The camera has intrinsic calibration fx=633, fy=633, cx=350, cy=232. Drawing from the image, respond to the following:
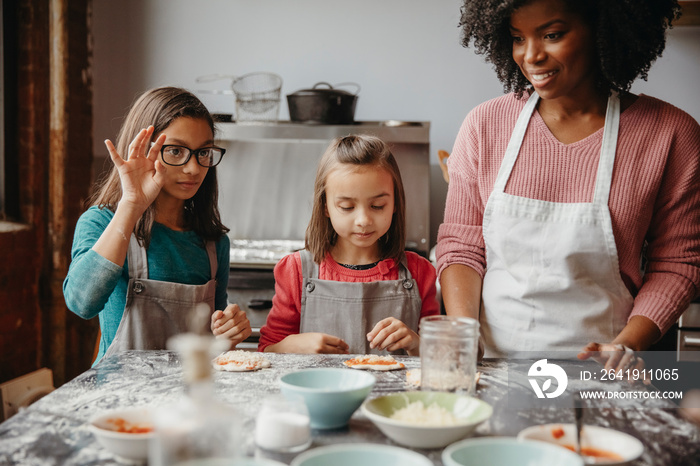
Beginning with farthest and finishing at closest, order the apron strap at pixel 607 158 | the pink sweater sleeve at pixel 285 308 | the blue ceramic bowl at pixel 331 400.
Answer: the pink sweater sleeve at pixel 285 308, the apron strap at pixel 607 158, the blue ceramic bowl at pixel 331 400

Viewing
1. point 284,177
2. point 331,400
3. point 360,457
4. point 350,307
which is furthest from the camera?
point 284,177

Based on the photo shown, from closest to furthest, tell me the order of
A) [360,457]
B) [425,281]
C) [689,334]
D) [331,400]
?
1. [360,457]
2. [331,400]
3. [425,281]
4. [689,334]

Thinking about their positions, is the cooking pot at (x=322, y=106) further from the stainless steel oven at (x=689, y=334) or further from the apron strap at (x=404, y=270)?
the stainless steel oven at (x=689, y=334)

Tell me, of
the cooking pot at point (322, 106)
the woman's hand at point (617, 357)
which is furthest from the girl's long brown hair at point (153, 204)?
the cooking pot at point (322, 106)

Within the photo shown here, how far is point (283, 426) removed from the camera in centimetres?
86

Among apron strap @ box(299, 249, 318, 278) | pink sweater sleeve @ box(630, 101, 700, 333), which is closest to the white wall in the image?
apron strap @ box(299, 249, 318, 278)

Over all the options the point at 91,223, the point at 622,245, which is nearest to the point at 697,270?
the point at 622,245

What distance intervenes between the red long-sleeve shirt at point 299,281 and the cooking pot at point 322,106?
1318 millimetres

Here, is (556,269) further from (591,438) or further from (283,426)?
(283,426)

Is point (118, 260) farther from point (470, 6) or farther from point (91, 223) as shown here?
point (470, 6)

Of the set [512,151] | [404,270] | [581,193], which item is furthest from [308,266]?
[581,193]

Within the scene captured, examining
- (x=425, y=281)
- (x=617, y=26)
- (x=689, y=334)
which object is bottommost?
(x=689, y=334)

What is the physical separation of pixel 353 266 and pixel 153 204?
585 mm

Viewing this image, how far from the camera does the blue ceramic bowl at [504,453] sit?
2.58 feet
